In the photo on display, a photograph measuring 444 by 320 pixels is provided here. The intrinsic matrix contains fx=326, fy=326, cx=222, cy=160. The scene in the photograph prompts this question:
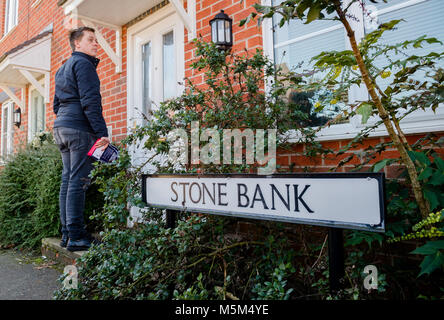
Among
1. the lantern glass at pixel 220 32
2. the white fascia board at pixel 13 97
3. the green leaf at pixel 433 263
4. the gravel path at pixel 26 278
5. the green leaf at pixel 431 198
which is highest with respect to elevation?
the white fascia board at pixel 13 97

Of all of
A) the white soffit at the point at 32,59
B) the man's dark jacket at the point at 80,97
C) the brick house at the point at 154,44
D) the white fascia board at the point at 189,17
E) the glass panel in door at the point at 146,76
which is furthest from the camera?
the white soffit at the point at 32,59

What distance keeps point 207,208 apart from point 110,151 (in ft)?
4.58

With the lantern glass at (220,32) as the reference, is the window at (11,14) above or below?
above

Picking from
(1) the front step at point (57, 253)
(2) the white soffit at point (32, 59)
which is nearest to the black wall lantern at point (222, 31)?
(1) the front step at point (57, 253)

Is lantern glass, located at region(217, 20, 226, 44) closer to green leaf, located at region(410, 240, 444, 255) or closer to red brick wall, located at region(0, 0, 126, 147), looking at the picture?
red brick wall, located at region(0, 0, 126, 147)

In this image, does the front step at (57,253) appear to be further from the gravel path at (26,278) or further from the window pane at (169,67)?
the window pane at (169,67)

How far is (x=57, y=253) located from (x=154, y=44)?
2.65 m

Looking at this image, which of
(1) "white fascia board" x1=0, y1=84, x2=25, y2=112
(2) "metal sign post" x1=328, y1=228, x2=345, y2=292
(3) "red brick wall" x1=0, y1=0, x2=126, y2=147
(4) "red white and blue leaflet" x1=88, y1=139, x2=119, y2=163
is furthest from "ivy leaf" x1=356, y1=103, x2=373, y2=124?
(1) "white fascia board" x1=0, y1=84, x2=25, y2=112

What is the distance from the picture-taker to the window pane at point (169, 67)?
3891mm

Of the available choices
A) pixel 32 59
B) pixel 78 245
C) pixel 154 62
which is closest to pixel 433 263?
pixel 78 245

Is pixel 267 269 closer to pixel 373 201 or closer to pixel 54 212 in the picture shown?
pixel 373 201

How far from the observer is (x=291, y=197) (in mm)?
1183

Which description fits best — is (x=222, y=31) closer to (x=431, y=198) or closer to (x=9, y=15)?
(x=431, y=198)

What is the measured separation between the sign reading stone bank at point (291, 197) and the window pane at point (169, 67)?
2.47 m
